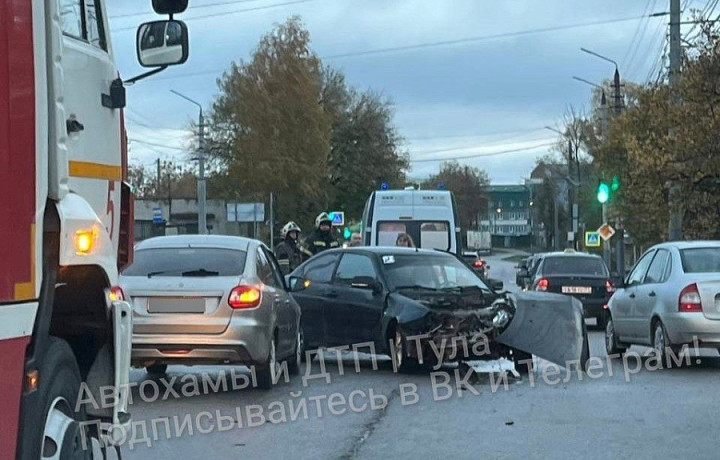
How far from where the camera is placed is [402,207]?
25406mm

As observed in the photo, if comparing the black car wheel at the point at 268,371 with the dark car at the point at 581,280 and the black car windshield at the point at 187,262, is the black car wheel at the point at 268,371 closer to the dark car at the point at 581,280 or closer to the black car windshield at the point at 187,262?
the black car windshield at the point at 187,262

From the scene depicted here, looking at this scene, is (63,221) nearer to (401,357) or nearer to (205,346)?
(205,346)

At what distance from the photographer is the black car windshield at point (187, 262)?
12242 millimetres

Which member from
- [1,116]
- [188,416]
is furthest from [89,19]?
[188,416]

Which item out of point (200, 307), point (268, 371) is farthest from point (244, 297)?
point (268, 371)

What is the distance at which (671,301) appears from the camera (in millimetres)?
14602

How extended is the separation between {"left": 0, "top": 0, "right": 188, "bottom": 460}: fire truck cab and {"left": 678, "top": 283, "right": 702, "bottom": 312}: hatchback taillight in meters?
8.98

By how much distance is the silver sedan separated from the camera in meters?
14.2

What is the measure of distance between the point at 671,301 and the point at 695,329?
21.4 inches

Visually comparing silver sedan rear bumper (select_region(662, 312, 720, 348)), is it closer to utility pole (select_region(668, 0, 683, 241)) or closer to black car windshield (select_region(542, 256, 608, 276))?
black car windshield (select_region(542, 256, 608, 276))

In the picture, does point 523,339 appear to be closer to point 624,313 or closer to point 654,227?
point 624,313

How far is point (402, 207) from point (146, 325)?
1393 centimetres

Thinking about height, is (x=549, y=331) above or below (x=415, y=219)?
below

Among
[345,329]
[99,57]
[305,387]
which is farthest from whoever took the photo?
[345,329]
